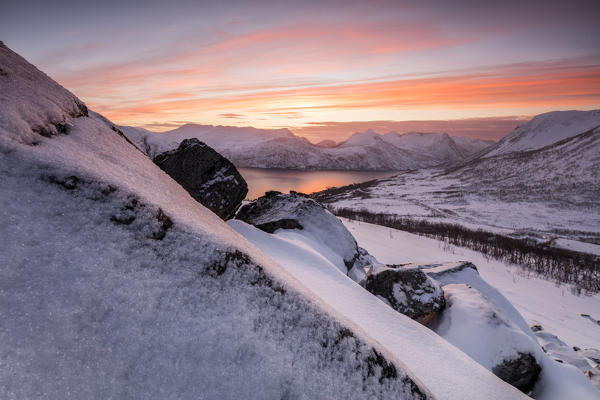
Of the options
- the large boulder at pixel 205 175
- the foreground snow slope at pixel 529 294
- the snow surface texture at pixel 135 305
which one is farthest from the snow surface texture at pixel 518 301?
the large boulder at pixel 205 175

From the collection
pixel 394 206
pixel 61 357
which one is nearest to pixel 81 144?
pixel 61 357

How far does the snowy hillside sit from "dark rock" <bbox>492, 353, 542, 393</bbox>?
9.78 ft

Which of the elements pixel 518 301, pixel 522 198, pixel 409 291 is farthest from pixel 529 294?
pixel 522 198

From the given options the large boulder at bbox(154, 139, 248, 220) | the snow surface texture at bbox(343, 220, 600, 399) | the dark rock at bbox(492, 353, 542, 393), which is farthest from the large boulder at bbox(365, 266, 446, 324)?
the large boulder at bbox(154, 139, 248, 220)

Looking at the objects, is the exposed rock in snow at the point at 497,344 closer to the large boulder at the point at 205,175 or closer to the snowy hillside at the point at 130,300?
the snowy hillside at the point at 130,300

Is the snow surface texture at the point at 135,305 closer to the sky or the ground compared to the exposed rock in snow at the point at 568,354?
closer to the sky

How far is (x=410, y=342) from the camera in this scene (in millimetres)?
3686

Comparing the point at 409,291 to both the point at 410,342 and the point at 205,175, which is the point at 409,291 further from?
the point at 205,175

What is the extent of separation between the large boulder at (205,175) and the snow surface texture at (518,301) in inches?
247

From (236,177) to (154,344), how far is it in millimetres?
8032

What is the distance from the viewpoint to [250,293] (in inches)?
99.4

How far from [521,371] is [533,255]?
3994cm

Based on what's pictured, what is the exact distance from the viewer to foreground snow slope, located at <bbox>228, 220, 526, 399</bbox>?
10.7 feet

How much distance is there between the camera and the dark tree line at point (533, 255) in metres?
27.3
